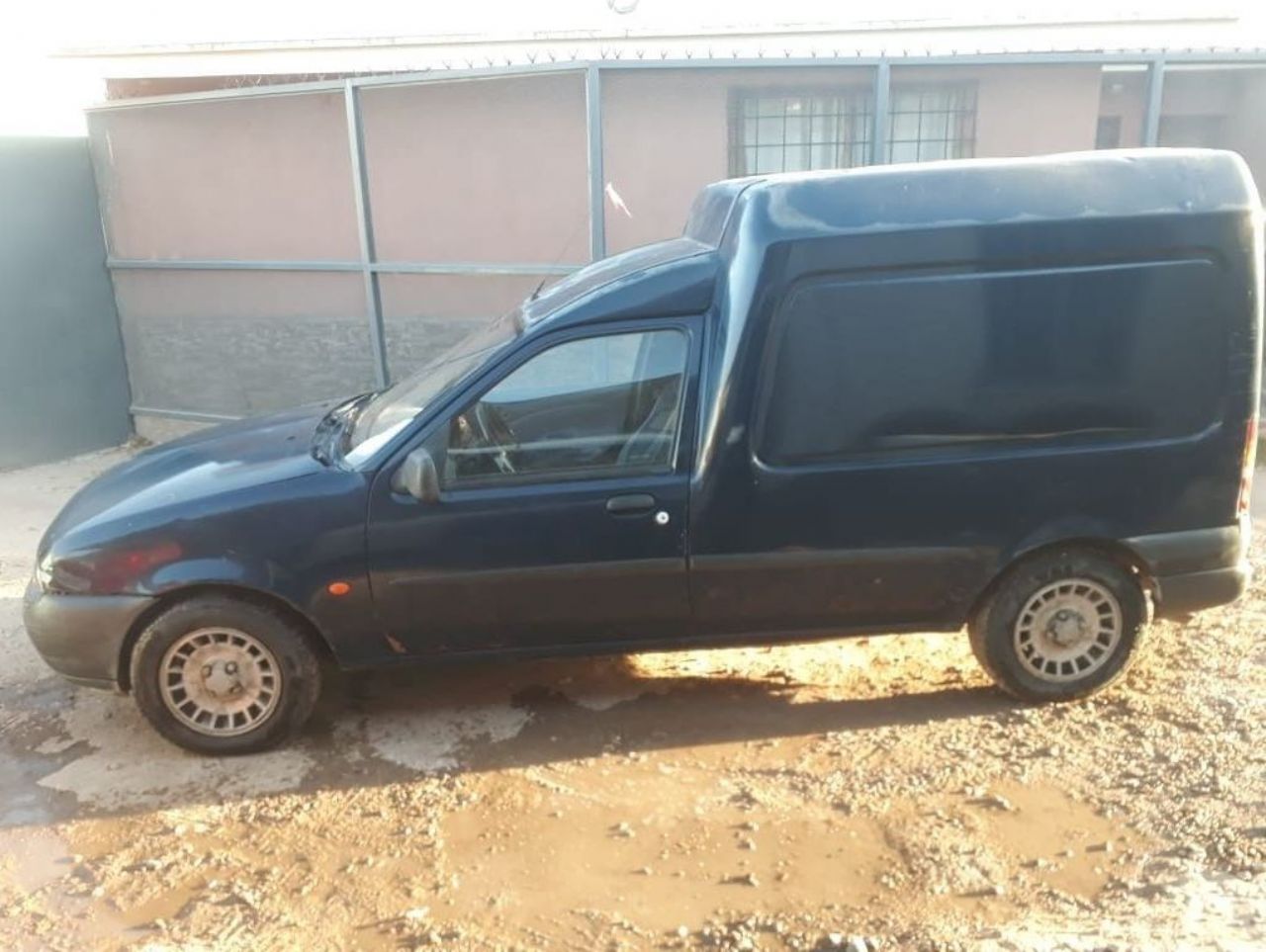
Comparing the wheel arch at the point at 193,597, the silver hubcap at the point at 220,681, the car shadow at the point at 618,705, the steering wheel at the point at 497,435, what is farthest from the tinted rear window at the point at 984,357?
the silver hubcap at the point at 220,681

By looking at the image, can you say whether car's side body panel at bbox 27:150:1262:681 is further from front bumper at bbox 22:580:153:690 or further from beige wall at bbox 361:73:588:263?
beige wall at bbox 361:73:588:263

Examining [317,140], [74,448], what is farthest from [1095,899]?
[74,448]

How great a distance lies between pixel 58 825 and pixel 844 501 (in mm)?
2985

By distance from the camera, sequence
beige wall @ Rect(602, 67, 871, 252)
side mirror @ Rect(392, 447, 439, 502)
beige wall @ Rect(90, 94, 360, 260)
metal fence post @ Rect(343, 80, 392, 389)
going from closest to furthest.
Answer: side mirror @ Rect(392, 447, 439, 502), beige wall @ Rect(602, 67, 871, 252), metal fence post @ Rect(343, 80, 392, 389), beige wall @ Rect(90, 94, 360, 260)

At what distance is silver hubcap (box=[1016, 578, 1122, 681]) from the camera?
420cm

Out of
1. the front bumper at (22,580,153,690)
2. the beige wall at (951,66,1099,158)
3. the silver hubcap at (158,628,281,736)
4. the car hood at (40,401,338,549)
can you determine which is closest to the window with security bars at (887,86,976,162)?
the beige wall at (951,66,1099,158)

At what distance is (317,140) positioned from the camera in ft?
27.3

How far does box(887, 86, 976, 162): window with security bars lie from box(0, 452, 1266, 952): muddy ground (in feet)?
14.9

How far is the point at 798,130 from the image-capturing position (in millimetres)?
8344

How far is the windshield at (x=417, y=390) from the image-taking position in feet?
13.2

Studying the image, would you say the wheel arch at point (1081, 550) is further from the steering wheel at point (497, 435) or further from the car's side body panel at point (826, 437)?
the steering wheel at point (497, 435)

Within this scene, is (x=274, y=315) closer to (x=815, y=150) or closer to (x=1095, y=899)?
(x=815, y=150)

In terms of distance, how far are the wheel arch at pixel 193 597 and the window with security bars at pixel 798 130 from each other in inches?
205

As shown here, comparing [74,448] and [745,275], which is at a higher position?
[745,275]
